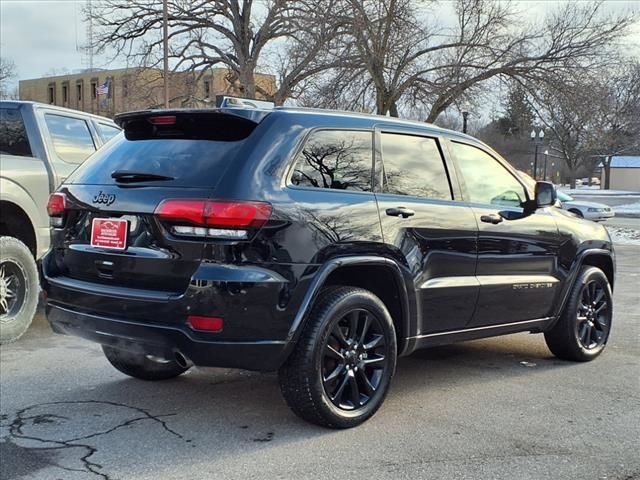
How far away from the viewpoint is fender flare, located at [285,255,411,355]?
378cm

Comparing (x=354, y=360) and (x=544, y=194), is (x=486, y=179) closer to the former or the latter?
(x=544, y=194)

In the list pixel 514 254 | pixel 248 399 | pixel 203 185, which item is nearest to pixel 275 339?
pixel 203 185

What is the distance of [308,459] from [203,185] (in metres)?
1.56

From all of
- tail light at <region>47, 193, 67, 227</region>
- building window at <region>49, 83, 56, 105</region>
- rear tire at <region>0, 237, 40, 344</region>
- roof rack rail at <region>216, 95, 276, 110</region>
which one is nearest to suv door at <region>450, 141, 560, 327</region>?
roof rack rail at <region>216, 95, 276, 110</region>

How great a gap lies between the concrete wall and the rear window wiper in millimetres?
75205

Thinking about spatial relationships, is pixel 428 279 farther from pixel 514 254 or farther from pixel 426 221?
pixel 514 254

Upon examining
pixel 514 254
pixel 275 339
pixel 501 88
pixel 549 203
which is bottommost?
pixel 275 339

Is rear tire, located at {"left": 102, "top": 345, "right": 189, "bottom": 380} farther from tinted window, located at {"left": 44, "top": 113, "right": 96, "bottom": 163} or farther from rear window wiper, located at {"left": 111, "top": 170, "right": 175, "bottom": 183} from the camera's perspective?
tinted window, located at {"left": 44, "top": 113, "right": 96, "bottom": 163}

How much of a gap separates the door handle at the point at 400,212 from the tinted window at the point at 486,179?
0.76 meters

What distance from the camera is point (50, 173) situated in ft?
21.9

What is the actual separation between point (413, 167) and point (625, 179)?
7514 cm

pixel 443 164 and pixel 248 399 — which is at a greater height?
pixel 443 164

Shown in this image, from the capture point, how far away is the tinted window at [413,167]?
452cm

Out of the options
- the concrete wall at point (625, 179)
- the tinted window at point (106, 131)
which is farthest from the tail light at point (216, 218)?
the concrete wall at point (625, 179)
